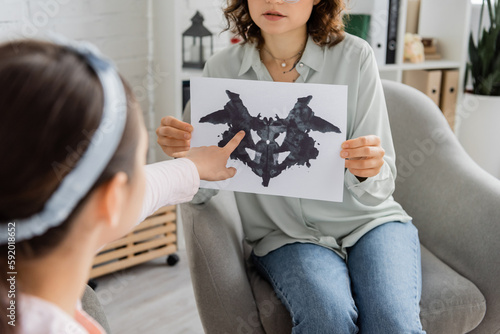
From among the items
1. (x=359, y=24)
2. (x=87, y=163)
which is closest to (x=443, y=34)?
(x=359, y=24)

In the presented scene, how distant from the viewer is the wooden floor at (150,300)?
6.13 feet

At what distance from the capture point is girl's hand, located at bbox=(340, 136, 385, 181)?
1164 mm

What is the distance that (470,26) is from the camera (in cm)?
283

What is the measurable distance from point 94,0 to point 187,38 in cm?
40

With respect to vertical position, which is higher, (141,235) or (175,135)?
(175,135)

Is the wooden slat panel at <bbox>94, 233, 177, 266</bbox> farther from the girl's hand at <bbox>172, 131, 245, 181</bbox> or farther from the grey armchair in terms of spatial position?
the girl's hand at <bbox>172, 131, 245, 181</bbox>

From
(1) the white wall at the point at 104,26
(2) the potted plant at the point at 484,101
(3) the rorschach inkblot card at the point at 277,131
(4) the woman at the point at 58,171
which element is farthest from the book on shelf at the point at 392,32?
(4) the woman at the point at 58,171

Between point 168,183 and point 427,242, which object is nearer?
point 168,183

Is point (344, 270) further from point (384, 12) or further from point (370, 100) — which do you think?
point (384, 12)

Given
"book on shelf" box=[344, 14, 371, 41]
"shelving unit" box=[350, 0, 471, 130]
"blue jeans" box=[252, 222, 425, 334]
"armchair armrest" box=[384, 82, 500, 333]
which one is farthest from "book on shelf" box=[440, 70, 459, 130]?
"blue jeans" box=[252, 222, 425, 334]

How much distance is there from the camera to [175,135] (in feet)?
4.17

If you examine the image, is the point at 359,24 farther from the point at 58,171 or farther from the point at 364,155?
the point at 58,171

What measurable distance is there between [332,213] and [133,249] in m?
1.07

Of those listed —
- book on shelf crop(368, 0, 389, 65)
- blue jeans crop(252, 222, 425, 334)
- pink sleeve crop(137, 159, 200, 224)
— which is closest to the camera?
pink sleeve crop(137, 159, 200, 224)
